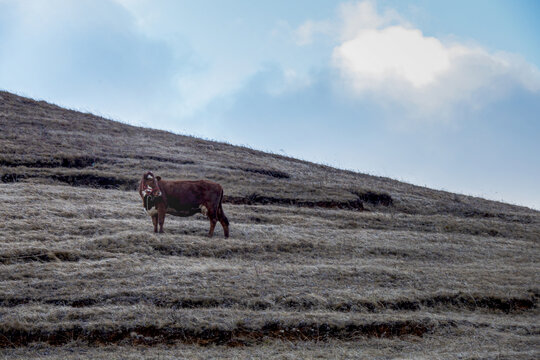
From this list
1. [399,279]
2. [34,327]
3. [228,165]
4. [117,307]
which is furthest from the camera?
[228,165]

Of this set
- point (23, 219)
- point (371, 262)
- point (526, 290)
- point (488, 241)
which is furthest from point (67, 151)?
point (526, 290)

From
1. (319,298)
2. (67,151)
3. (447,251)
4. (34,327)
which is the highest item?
(67,151)

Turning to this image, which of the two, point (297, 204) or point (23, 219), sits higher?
point (297, 204)

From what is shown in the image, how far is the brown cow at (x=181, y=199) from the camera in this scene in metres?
19.0

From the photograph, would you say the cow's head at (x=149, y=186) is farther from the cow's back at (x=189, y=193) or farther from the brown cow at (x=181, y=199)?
the cow's back at (x=189, y=193)

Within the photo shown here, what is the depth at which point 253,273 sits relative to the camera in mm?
16047

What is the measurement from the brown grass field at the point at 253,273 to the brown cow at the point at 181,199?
985 mm

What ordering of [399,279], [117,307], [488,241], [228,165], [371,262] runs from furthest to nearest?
[228,165], [488,241], [371,262], [399,279], [117,307]

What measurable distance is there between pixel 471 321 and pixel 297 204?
15.2 m

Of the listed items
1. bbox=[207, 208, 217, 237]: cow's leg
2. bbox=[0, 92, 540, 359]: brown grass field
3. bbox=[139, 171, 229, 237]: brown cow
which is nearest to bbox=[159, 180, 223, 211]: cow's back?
bbox=[139, 171, 229, 237]: brown cow

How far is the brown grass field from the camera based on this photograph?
39.2ft

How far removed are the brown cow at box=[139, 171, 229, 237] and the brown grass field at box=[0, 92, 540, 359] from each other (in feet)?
3.23

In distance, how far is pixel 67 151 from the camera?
1313 inches

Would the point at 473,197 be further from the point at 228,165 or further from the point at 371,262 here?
the point at 371,262
